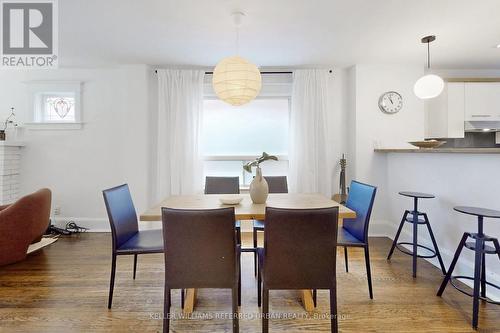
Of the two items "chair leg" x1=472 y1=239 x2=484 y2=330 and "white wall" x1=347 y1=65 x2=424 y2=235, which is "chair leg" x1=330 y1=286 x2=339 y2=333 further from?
"white wall" x1=347 y1=65 x2=424 y2=235

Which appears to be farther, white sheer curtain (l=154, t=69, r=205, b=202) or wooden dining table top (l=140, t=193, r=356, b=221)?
white sheer curtain (l=154, t=69, r=205, b=202)

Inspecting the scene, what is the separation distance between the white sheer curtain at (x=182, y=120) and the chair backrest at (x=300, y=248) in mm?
2442

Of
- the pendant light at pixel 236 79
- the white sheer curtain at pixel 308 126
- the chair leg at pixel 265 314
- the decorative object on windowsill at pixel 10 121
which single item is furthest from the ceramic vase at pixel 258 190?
the decorative object on windowsill at pixel 10 121

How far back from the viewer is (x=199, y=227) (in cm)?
146

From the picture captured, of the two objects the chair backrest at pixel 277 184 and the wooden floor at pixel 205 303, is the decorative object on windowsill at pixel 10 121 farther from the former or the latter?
the chair backrest at pixel 277 184

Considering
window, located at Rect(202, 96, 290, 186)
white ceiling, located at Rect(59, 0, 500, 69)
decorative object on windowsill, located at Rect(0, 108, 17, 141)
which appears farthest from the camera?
window, located at Rect(202, 96, 290, 186)

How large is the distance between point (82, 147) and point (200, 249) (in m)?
3.41

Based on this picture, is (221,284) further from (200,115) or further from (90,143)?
(90,143)

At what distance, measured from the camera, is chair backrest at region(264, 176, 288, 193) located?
3012 mm

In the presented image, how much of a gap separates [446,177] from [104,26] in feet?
12.0

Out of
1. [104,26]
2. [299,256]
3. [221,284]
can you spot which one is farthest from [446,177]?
[104,26]

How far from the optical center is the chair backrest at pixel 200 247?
1453mm

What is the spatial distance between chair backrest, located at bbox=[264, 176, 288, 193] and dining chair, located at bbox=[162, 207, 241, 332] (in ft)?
5.02

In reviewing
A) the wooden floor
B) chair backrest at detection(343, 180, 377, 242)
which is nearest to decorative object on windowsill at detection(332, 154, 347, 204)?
the wooden floor
